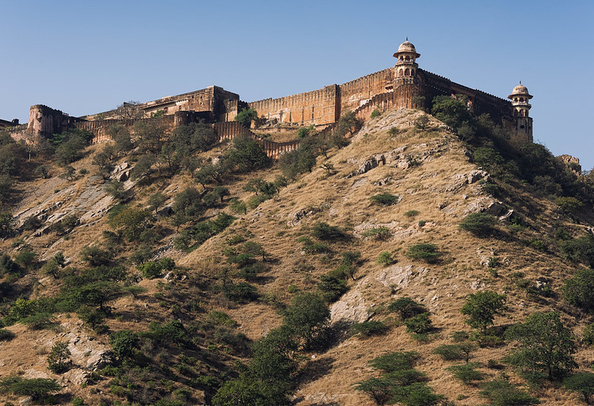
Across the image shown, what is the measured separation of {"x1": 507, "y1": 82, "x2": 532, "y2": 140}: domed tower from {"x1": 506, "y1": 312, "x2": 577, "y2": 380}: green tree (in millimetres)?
43304

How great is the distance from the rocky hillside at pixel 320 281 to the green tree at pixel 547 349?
233 millimetres

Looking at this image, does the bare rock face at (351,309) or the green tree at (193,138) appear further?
A: the green tree at (193,138)

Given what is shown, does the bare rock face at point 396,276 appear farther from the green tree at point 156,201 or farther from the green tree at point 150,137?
the green tree at point 150,137

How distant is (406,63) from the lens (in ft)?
225

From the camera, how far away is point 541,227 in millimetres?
49844

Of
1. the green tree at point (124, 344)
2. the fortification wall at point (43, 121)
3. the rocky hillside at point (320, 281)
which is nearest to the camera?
the rocky hillside at point (320, 281)

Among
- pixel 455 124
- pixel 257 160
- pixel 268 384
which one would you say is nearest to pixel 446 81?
pixel 455 124

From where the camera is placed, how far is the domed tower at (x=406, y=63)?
6819 cm

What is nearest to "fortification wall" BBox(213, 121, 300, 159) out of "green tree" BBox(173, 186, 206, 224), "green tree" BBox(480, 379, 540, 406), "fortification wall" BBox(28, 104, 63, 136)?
"green tree" BBox(173, 186, 206, 224)

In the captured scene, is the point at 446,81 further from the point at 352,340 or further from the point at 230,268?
the point at 352,340

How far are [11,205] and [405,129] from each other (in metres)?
39.6

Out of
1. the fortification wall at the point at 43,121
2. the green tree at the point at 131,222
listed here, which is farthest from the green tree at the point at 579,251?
the fortification wall at the point at 43,121

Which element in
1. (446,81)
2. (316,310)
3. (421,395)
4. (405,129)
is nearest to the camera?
(421,395)

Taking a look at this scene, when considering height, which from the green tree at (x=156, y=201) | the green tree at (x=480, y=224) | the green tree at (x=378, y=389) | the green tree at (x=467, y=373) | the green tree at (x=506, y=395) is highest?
the green tree at (x=156, y=201)
